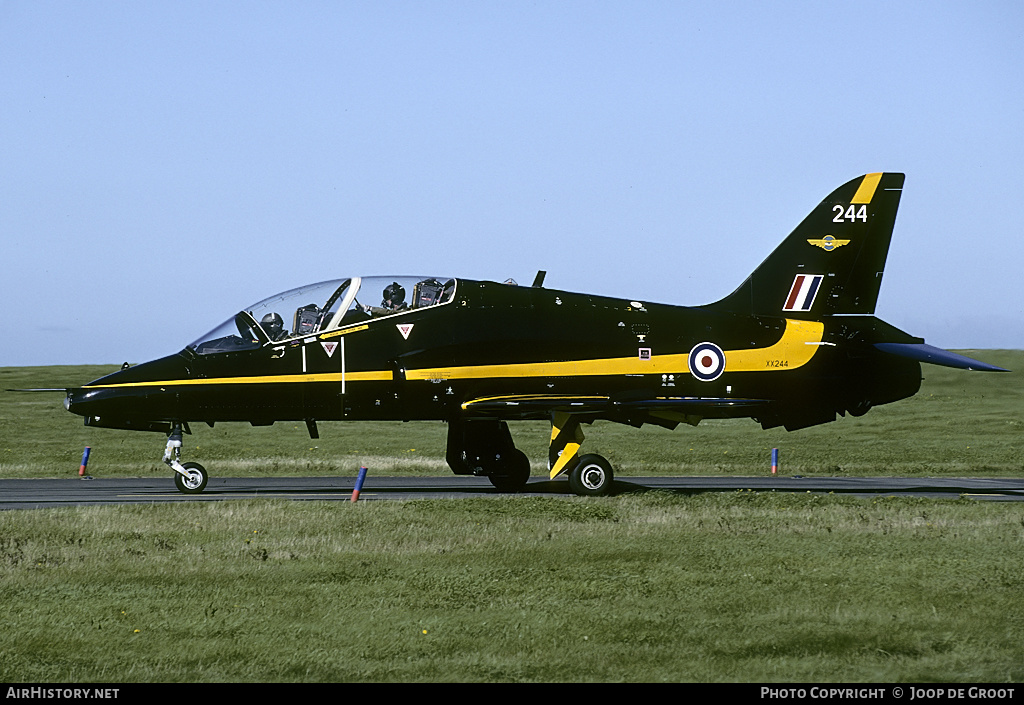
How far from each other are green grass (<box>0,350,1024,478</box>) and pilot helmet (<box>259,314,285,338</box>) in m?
10.2

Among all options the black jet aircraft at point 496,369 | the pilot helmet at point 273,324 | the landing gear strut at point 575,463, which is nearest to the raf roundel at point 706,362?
the black jet aircraft at point 496,369

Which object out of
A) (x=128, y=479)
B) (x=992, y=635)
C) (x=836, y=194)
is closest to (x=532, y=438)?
(x=128, y=479)

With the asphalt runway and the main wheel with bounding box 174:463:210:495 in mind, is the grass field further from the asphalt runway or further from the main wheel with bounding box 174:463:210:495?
the main wheel with bounding box 174:463:210:495

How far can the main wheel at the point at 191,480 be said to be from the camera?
23.6 meters

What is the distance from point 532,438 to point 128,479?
22.4 metres

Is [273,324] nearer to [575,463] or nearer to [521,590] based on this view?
[575,463]

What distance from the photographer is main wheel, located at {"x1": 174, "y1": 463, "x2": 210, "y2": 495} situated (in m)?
23.6

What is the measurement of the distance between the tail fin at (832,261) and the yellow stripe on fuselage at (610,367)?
0.69 m

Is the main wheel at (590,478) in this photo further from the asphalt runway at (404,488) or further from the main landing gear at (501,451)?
the asphalt runway at (404,488)

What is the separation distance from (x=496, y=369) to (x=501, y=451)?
7.49 ft

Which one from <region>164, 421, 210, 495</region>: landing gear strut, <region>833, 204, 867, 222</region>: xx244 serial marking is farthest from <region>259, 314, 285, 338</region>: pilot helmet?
<region>833, 204, 867, 222</region>: xx244 serial marking

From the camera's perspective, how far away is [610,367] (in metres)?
22.9
